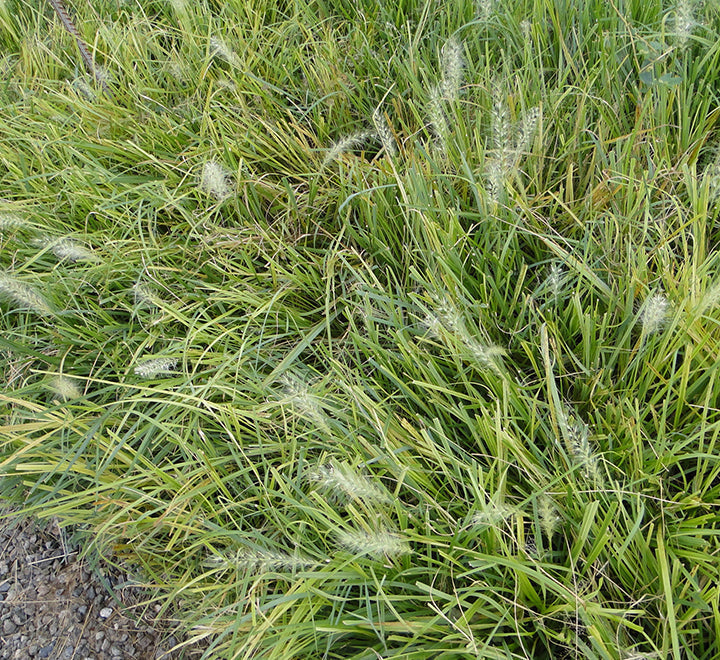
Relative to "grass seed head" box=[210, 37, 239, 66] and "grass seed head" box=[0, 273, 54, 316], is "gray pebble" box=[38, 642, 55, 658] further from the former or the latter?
"grass seed head" box=[210, 37, 239, 66]

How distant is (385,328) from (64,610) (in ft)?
3.95

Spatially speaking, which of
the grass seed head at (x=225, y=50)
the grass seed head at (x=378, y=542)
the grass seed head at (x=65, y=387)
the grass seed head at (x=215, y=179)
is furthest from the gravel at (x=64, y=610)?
the grass seed head at (x=225, y=50)

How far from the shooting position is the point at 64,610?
172 centimetres

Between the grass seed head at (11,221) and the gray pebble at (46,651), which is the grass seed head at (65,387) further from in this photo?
the gray pebble at (46,651)

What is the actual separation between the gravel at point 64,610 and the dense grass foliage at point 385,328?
0.09 m

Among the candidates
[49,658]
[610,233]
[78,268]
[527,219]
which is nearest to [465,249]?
[527,219]

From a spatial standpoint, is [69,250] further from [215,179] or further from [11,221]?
[215,179]

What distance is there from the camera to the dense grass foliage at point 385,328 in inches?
51.0

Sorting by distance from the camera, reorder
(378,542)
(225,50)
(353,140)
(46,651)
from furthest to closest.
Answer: (225,50), (353,140), (46,651), (378,542)

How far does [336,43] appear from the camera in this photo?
2346 millimetres

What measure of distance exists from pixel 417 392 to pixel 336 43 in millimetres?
1487

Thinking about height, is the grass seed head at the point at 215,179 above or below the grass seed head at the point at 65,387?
above

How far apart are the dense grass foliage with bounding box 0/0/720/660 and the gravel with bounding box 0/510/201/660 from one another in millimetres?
89

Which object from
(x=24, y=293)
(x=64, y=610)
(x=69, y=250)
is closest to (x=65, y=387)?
(x=24, y=293)
